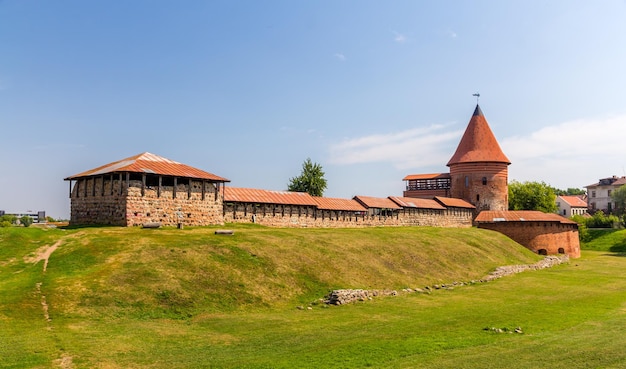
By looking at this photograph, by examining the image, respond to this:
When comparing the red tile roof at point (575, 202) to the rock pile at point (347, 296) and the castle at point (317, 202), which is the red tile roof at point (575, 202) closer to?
the castle at point (317, 202)

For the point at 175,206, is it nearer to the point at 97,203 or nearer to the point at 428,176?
the point at 97,203

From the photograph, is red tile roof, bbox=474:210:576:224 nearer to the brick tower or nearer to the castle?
the castle

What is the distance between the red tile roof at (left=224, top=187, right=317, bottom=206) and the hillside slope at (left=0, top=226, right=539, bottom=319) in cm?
299

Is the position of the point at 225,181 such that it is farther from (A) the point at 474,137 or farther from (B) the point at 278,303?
(A) the point at 474,137

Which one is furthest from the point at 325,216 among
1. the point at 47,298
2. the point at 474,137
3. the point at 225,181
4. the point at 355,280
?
the point at 474,137

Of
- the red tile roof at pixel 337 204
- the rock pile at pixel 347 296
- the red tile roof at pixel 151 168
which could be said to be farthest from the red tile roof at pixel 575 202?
the rock pile at pixel 347 296

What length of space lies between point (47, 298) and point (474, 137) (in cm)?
5594

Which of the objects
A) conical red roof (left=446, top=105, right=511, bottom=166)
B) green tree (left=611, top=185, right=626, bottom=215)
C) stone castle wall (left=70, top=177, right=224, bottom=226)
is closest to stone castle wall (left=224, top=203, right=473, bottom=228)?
stone castle wall (left=70, top=177, right=224, bottom=226)

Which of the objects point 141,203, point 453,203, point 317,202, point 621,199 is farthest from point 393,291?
point 621,199

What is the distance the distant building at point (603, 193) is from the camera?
97.1 meters

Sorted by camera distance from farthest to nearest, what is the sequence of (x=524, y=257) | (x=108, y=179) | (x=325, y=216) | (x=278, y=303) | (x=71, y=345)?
1. (x=524, y=257)
2. (x=325, y=216)
3. (x=108, y=179)
4. (x=278, y=303)
5. (x=71, y=345)

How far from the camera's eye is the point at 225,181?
32.5m

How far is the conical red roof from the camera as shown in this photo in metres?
60.2

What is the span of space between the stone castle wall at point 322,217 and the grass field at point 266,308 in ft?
10.1
